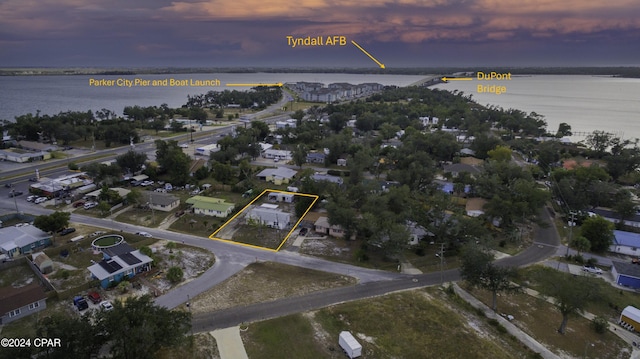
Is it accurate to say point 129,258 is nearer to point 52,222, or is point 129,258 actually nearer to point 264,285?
point 52,222

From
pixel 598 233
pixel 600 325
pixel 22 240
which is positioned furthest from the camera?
pixel 598 233

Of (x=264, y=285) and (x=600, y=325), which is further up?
(x=600, y=325)

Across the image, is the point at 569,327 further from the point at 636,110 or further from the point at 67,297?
the point at 636,110

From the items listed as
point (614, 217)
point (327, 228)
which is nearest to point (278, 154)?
point (327, 228)

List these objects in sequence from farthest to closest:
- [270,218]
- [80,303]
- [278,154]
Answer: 1. [278,154]
2. [270,218]
3. [80,303]

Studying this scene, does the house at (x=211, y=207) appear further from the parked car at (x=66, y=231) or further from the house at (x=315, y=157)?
the house at (x=315, y=157)

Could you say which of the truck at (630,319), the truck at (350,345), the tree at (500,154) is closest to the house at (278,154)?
the tree at (500,154)
